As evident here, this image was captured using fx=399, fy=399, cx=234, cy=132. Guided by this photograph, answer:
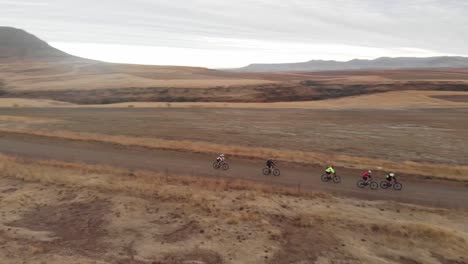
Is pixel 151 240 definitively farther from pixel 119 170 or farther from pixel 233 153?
pixel 233 153

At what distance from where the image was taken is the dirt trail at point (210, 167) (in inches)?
1044

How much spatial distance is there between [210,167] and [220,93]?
64.6 metres

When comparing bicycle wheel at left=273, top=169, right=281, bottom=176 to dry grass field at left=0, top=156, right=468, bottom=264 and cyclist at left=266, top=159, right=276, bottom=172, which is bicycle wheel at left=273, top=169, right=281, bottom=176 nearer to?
cyclist at left=266, top=159, right=276, bottom=172

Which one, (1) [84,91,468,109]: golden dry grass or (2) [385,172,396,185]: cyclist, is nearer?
(2) [385,172,396,185]: cyclist

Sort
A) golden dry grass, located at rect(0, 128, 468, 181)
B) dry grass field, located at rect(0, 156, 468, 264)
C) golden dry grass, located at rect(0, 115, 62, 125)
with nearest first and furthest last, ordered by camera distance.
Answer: dry grass field, located at rect(0, 156, 468, 264)
golden dry grass, located at rect(0, 128, 468, 181)
golden dry grass, located at rect(0, 115, 62, 125)

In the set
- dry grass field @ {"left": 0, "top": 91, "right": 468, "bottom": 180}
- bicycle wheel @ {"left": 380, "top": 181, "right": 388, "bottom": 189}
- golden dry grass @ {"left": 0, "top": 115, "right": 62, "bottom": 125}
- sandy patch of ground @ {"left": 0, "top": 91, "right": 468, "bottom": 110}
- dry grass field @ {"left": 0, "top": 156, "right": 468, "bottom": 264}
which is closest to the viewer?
dry grass field @ {"left": 0, "top": 156, "right": 468, "bottom": 264}

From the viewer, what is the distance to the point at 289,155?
36375 millimetres

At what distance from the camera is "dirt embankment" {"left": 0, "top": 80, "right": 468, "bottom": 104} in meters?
90.1

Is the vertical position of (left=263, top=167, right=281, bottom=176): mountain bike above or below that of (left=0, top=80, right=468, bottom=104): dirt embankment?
below

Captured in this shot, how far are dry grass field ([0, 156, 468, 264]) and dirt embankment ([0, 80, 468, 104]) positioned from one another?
64395 millimetres

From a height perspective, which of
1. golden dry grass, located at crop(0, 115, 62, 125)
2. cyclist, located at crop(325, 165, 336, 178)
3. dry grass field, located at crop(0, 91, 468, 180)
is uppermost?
cyclist, located at crop(325, 165, 336, 178)

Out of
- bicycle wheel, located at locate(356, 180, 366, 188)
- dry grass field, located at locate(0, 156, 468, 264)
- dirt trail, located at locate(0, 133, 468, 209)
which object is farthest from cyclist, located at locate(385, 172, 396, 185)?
dry grass field, located at locate(0, 156, 468, 264)

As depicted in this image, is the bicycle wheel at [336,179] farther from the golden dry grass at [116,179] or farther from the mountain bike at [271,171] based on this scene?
the mountain bike at [271,171]

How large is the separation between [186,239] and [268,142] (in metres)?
25.8
